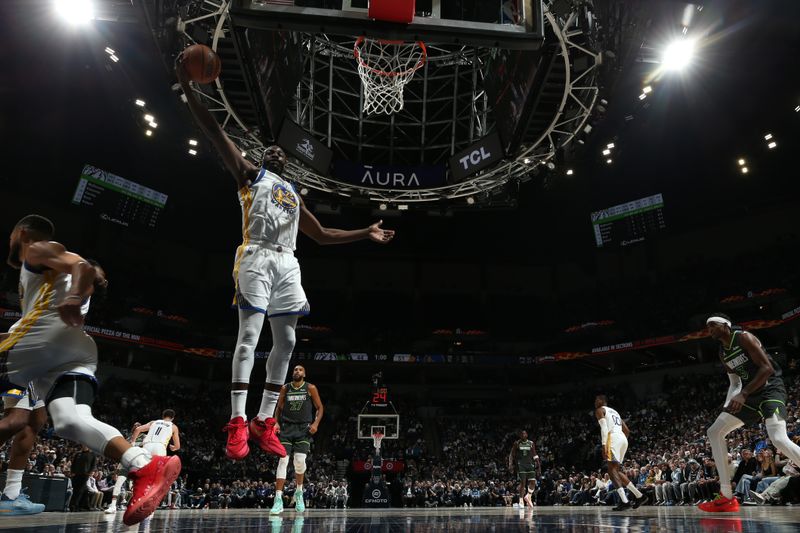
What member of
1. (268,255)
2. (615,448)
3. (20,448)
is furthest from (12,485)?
(615,448)

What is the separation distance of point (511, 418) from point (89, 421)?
97.5 feet

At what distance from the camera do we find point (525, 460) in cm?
1328

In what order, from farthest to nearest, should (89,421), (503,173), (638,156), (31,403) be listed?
(638,156)
(503,173)
(31,403)
(89,421)

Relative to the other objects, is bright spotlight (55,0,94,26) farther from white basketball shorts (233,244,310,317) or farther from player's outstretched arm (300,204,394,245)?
white basketball shorts (233,244,310,317)

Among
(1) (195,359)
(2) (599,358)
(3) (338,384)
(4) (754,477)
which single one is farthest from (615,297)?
(1) (195,359)

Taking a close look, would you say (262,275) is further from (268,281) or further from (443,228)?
(443,228)

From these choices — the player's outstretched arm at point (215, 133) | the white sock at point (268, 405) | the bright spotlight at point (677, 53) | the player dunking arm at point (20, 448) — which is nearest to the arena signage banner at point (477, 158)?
the bright spotlight at point (677, 53)

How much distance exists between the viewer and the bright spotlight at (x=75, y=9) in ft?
43.4

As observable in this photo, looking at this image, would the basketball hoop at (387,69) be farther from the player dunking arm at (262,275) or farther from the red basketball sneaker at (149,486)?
the red basketball sneaker at (149,486)

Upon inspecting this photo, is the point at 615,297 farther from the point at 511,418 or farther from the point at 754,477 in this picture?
the point at 754,477

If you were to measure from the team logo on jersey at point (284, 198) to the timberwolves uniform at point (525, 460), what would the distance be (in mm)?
10644

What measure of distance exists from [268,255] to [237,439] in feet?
4.42

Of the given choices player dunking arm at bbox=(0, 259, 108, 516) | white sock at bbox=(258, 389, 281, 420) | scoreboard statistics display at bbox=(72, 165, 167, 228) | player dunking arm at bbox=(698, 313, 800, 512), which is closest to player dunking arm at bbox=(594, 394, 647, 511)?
player dunking arm at bbox=(698, 313, 800, 512)

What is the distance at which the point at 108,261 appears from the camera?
92.4ft
